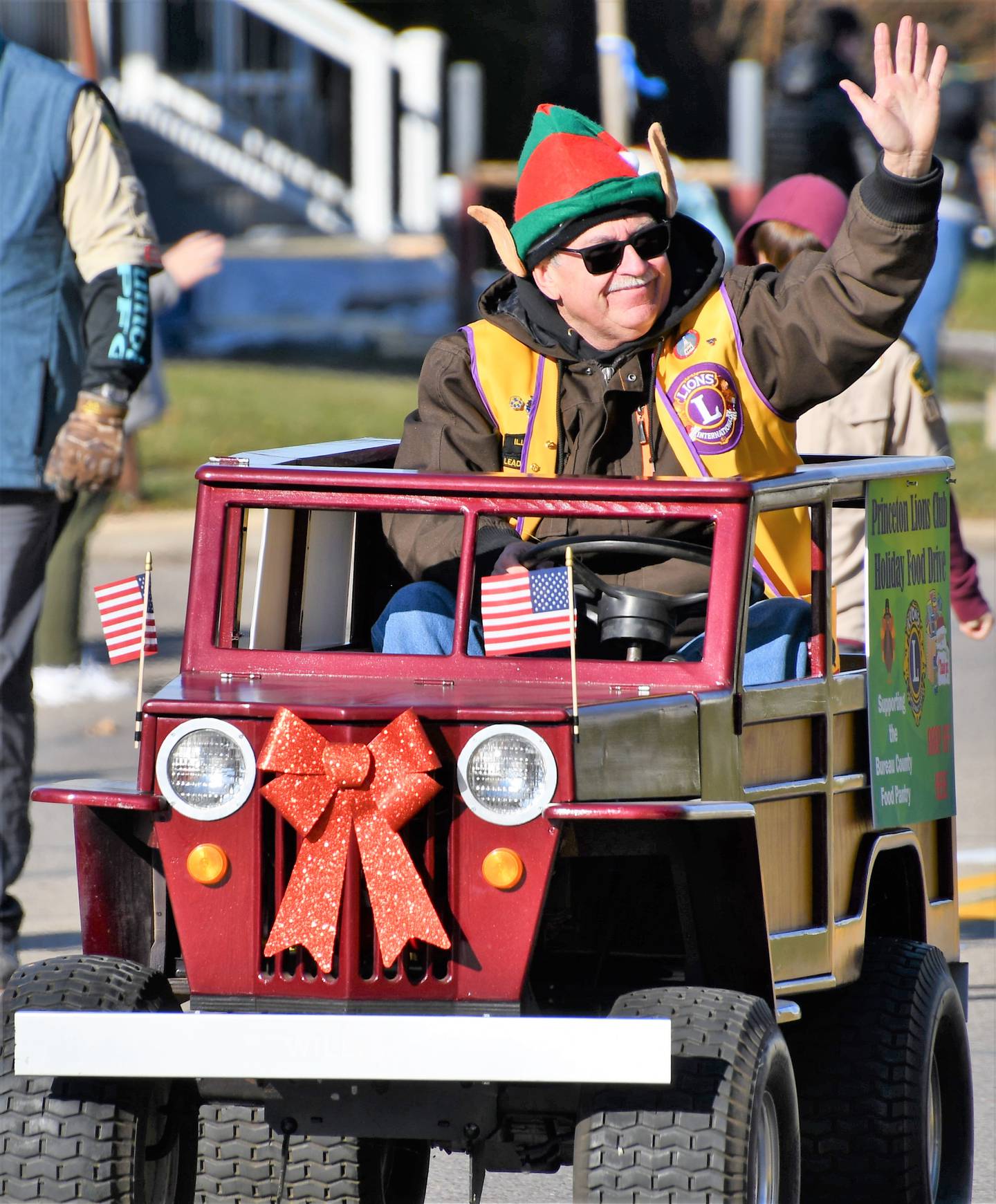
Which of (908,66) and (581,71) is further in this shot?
(581,71)

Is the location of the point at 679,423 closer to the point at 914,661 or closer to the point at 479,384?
the point at 479,384

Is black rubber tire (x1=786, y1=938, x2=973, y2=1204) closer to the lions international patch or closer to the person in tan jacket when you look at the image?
the lions international patch

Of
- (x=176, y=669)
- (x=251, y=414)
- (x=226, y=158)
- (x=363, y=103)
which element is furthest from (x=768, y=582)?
(x=363, y=103)

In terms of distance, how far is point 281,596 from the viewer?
4.17 metres

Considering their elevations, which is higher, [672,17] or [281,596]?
[672,17]

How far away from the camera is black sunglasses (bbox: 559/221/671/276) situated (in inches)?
167

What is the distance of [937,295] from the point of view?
10.7 meters

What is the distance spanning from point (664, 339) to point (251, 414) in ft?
46.8

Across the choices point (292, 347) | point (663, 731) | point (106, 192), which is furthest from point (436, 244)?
point (663, 731)

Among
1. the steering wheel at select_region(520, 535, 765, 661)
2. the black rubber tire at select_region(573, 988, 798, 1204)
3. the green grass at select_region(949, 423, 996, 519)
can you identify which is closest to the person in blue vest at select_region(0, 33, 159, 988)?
the steering wheel at select_region(520, 535, 765, 661)

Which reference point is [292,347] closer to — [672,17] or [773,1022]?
[672,17]

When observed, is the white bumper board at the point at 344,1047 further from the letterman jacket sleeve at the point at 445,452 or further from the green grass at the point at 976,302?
the green grass at the point at 976,302

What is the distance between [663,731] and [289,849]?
0.58m

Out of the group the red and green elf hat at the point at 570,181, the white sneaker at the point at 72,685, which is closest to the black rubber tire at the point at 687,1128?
the red and green elf hat at the point at 570,181
